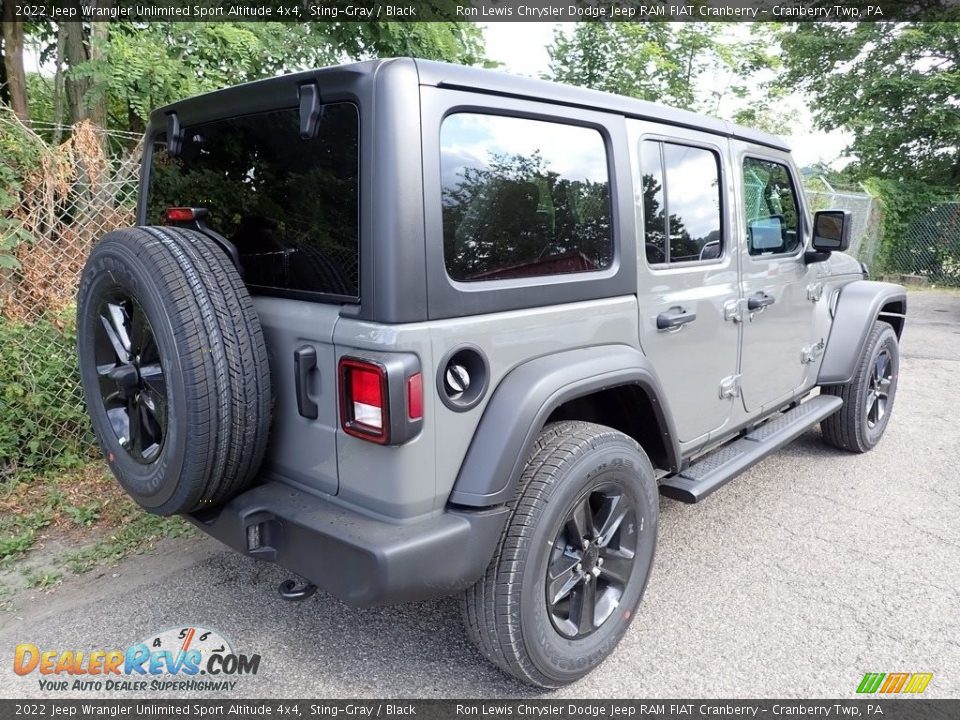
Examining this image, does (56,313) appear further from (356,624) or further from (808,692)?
(808,692)

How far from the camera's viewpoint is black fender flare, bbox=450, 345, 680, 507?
2041 mm

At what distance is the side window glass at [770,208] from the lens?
345cm

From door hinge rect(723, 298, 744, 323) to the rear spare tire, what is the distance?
2.07 m

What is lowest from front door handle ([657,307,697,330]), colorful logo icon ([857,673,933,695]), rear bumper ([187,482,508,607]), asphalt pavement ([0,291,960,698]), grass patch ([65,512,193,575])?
colorful logo icon ([857,673,933,695])

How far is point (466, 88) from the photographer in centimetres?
203

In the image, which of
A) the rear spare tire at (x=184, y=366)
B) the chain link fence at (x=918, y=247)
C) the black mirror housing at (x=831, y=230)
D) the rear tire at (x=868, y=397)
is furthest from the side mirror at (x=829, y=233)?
the chain link fence at (x=918, y=247)

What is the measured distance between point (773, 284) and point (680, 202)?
38.2 inches

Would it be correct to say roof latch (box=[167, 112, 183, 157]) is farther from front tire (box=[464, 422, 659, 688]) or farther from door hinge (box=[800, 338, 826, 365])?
door hinge (box=[800, 338, 826, 365])

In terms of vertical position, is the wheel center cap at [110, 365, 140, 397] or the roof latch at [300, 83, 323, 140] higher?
the roof latch at [300, 83, 323, 140]

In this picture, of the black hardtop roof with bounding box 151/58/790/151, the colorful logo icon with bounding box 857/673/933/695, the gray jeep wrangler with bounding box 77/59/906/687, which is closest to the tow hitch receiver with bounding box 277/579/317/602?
the gray jeep wrangler with bounding box 77/59/906/687

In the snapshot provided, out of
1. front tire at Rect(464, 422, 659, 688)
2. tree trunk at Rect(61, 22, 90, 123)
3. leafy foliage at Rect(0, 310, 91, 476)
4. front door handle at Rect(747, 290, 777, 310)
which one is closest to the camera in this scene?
front tire at Rect(464, 422, 659, 688)

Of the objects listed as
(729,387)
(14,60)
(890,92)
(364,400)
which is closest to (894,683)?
(729,387)

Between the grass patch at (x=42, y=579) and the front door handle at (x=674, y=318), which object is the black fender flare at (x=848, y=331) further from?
the grass patch at (x=42, y=579)

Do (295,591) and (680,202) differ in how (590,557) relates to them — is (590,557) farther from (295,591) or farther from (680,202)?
(680,202)
